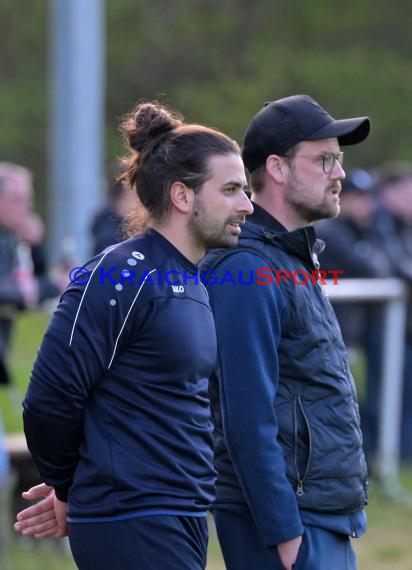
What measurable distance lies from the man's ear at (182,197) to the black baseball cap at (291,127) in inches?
22.4

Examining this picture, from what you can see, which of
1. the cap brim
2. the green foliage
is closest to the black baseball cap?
the cap brim

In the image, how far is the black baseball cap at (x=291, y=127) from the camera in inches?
153

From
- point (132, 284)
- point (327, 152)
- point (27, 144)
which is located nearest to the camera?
point (132, 284)

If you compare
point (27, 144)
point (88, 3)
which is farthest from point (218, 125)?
point (88, 3)

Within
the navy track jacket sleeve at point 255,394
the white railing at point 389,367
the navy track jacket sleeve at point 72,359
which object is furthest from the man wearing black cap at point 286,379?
the white railing at point 389,367

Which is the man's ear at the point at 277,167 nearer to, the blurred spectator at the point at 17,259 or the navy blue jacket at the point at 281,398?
the navy blue jacket at the point at 281,398

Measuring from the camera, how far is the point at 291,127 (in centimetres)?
390

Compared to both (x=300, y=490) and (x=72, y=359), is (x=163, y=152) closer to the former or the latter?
(x=72, y=359)

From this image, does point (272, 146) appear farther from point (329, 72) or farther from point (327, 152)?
point (329, 72)

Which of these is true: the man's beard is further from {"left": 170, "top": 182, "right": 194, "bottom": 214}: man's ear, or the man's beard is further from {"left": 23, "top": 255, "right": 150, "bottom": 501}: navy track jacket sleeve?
{"left": 23, "top": 255, "right": 150, "bottom": 501}: navy track jacket sleeve

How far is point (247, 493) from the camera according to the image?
3.67m

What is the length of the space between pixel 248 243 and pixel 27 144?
2195cm

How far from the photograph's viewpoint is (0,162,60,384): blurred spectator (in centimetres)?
718

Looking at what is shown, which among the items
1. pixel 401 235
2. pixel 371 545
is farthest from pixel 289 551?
pixel 401 235
